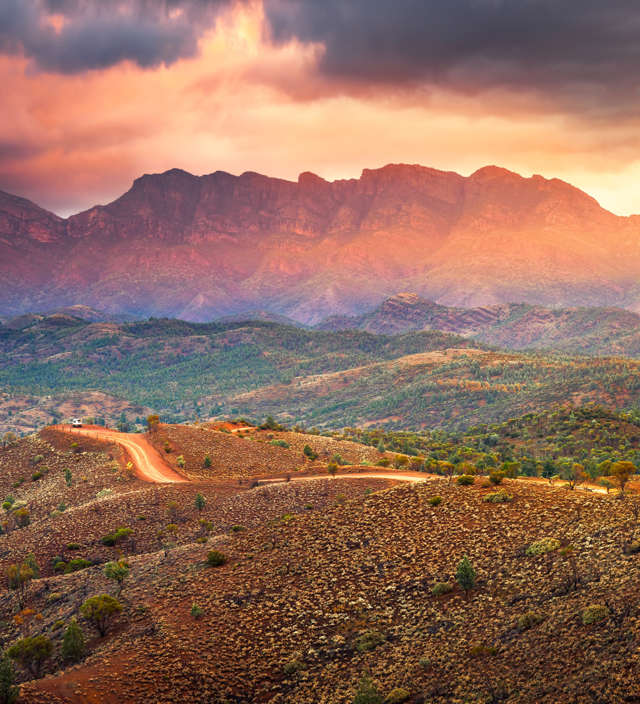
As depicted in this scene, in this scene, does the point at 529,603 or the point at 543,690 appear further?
the point at 529,603

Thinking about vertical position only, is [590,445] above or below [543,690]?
below

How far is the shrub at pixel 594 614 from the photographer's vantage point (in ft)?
102

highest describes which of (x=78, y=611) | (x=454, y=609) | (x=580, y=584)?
(x=580, y=584)

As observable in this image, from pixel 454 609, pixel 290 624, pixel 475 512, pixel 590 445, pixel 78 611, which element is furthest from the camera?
pixel 590 445

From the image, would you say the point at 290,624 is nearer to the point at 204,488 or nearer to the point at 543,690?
the point at 543,690

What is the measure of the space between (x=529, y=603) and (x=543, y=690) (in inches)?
356

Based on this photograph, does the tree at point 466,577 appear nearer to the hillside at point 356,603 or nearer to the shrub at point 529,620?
the hillside at point 356,603


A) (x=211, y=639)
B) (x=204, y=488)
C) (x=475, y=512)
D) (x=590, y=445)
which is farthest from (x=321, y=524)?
(x=590, y=445)

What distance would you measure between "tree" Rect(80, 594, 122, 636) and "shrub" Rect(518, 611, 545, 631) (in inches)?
1100

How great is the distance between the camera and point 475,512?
51781mm

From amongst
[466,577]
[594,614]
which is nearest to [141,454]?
[466,577]

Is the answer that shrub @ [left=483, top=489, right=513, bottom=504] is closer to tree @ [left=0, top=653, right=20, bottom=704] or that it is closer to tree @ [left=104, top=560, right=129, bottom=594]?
tree @ [left=104, top=560, right=129, bottom=594]

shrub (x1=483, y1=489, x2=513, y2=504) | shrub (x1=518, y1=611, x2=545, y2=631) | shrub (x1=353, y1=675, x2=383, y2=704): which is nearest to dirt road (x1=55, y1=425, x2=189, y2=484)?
shrub (x1=483, y1=489, x2=513, y2=504)

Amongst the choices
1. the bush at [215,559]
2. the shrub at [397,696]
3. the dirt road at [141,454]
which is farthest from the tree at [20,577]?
the shrub at [397,696]
